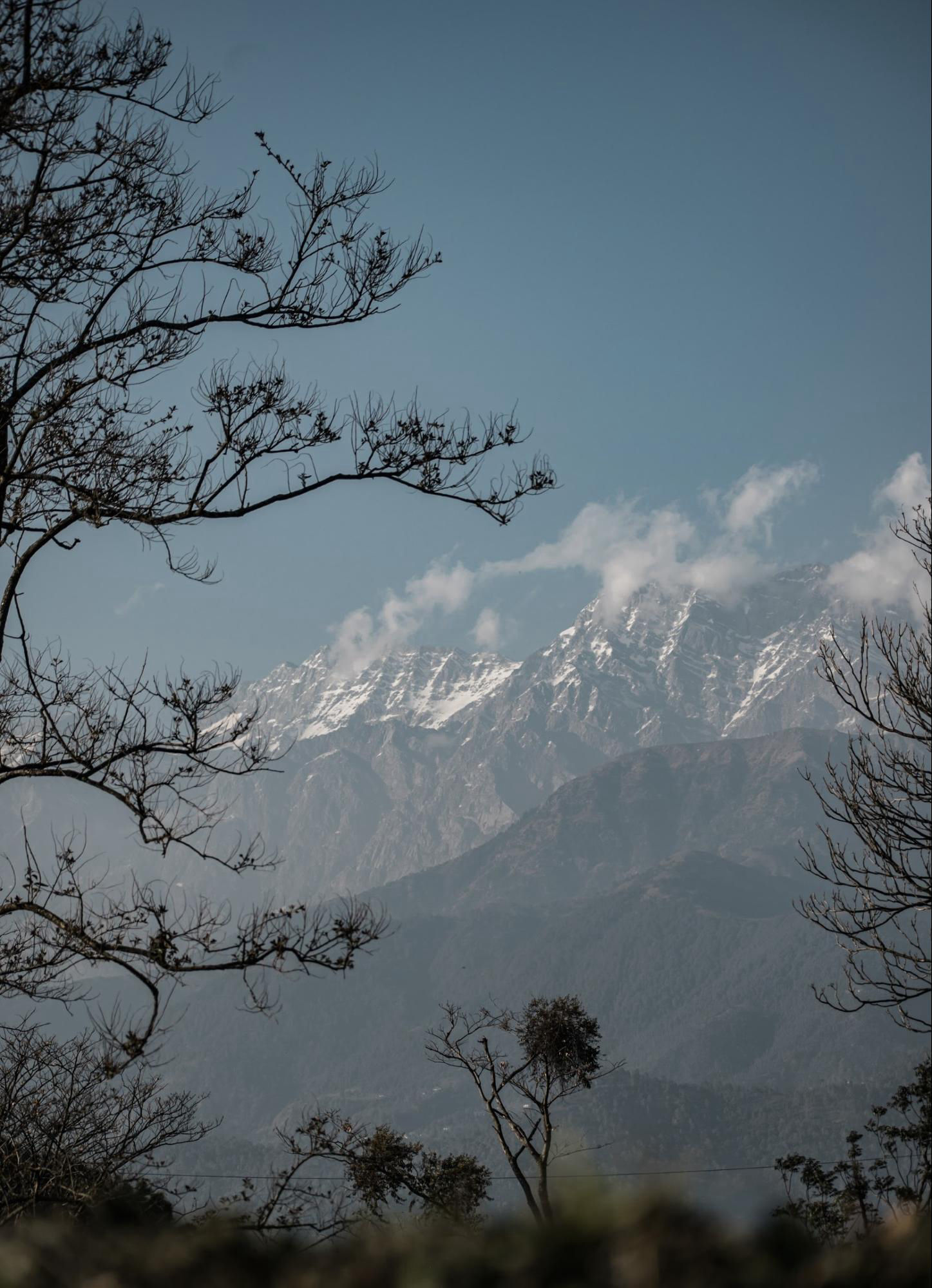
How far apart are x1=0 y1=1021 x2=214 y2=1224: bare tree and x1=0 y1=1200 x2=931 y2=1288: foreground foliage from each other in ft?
22.8

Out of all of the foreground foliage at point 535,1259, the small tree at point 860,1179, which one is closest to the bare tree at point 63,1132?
the foreground foliage at point 535,1259

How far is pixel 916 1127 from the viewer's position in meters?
25.5

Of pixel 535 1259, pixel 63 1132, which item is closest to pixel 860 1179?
pixel 63 1132

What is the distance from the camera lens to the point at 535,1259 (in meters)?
1.24

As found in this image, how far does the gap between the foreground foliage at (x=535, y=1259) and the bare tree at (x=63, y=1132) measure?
6.95 m

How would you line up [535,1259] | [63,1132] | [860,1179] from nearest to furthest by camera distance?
[535,1259]
[63,1132]
[860,1179]

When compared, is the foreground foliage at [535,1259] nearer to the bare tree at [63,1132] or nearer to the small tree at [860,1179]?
the bare tree at [63,1132]

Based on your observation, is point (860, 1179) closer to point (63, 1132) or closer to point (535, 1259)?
point (63, 1132)

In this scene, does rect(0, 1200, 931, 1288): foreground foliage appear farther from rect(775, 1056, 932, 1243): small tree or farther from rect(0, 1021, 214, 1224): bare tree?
rect(775, 1056, 932, 1243): small tree

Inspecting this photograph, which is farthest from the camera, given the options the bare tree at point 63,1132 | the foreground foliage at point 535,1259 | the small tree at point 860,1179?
the small tree at point 860,1179

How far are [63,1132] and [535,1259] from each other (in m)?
14.9

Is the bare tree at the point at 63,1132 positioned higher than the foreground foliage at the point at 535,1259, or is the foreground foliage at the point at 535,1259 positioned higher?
the bare tree at the point at 63,1132

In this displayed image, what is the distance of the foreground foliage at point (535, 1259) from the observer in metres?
1.23

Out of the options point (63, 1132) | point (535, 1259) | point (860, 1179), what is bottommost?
point (860, 1179)
